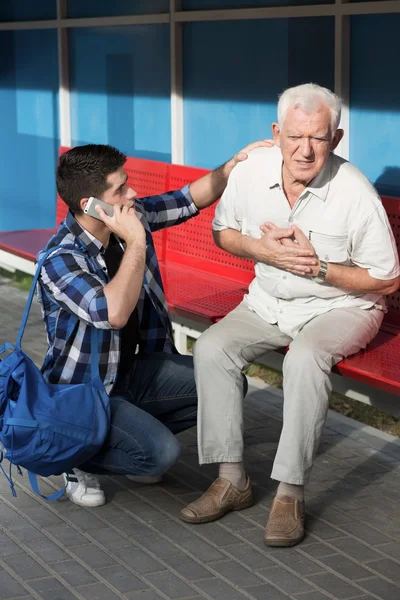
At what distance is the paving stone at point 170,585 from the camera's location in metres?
4.16

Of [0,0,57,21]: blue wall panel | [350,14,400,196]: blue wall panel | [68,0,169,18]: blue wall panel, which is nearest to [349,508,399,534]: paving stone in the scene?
[350,14,400,196]: blue wall panel

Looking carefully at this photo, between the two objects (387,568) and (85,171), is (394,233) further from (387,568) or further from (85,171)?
(387,568)

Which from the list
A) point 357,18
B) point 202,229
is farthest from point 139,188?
point 357,18

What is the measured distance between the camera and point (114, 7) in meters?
8.52

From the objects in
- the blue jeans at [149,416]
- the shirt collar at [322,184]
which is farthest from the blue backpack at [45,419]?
the shirt collar at [322,184]

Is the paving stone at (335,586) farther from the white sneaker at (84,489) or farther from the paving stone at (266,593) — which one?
the white sneaker at (84,489)

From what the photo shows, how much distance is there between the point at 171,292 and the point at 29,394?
1926mm

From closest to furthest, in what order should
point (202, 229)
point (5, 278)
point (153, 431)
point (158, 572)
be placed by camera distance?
point (158, 572), point (153, 431), point (202, 229), point (5, 278)

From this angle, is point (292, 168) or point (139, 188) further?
point (139, 188)

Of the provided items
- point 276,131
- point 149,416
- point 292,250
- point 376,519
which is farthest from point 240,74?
point 376,519

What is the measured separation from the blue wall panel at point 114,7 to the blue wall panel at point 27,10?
40cm

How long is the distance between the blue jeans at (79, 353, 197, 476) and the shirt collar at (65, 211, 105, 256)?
613mm

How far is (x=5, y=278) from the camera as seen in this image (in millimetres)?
10125

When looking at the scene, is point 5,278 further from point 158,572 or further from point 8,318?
point 158,572
